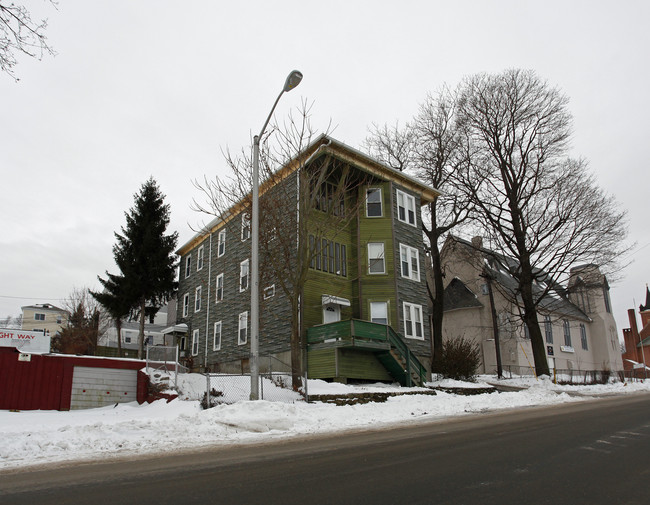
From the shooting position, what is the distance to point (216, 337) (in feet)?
106

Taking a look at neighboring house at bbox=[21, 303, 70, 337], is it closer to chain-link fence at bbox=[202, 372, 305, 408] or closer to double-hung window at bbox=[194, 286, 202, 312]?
double-hung window at bbox=[194, 286, 202, 312]

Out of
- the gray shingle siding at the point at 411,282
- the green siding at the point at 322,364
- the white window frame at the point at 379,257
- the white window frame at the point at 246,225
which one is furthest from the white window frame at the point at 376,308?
the white window frame at the point at 246,225

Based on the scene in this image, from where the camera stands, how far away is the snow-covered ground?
9047mm

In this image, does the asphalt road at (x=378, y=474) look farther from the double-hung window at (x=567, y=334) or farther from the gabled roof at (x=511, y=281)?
the double-hung window at (x=567, y=334)

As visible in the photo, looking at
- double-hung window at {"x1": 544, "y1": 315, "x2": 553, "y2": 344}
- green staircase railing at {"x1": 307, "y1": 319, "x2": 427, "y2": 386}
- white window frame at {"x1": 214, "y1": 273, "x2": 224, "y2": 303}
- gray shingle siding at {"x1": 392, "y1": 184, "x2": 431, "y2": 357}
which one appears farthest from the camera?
double-hung window at {"x1": 544, "y1": 315, "x2": 553, "y2": 344}

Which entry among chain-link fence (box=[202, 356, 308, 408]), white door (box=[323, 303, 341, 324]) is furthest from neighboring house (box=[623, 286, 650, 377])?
chain-link fence (box=[202, 356, 308, 408])

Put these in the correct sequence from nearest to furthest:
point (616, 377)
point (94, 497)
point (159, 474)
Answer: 1. point (94, 497)
2. point (159, 474)
3. point (616, 377)

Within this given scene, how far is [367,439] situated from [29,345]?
45.9 ft

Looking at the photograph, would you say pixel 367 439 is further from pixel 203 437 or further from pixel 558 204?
pixel 558 204

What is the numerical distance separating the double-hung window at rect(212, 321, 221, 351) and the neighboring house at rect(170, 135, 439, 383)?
0.07m

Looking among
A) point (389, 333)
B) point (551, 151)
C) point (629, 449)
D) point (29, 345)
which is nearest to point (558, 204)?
point (551, 151)

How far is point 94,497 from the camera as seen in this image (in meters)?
5.38

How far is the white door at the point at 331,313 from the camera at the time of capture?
25469mm

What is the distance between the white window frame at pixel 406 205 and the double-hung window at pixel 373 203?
128 centimetres
